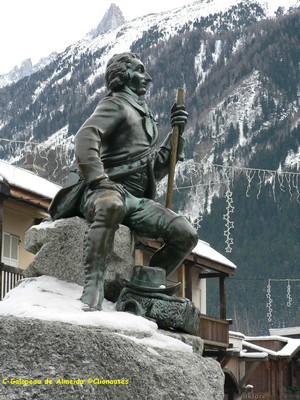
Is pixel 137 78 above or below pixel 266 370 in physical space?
above

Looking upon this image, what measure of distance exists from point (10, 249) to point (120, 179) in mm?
13643

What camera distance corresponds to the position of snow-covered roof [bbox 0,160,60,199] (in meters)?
17.2

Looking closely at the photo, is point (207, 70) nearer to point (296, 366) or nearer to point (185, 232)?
point (296, 366)

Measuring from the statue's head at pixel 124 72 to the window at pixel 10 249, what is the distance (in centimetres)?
1316

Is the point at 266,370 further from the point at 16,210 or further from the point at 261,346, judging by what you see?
the point at 16,210

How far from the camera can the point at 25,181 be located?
18078 mm

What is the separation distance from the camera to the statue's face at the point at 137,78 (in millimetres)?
6250

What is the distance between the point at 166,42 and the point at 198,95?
22252 mm

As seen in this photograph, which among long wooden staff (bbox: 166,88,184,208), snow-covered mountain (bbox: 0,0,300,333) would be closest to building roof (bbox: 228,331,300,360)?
long wooden staff (bbox: 166,88,184,208)

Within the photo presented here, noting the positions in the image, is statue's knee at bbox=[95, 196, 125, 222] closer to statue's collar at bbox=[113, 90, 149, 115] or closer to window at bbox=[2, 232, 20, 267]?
statue's collar at bbox=[113, 90, 149, 115]

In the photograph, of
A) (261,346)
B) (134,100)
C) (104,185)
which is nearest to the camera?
(104,185)

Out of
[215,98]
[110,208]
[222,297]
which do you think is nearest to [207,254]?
[222,297]

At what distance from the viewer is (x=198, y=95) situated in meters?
111

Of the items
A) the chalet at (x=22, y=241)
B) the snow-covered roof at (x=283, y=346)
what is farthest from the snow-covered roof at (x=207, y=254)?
the snow-covered roof at (x=283, y=346)
